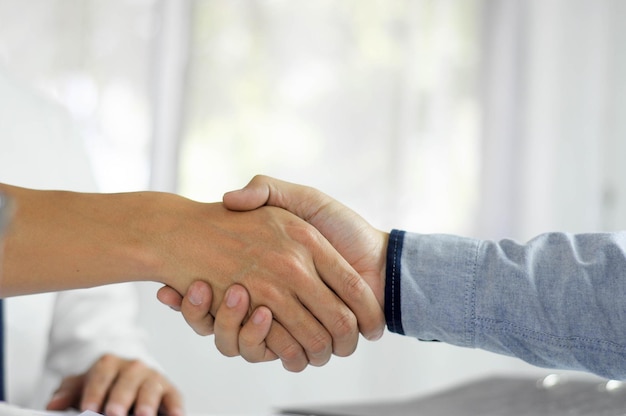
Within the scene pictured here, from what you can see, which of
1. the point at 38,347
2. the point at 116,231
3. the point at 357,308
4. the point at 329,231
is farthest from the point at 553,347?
the point at 38,347

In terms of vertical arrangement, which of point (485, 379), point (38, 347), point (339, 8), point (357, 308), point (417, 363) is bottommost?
point (417, 363)

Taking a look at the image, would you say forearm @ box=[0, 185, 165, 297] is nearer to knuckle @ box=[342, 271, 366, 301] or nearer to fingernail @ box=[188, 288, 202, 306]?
fingernail @ box=[188, 288, 202, 306]

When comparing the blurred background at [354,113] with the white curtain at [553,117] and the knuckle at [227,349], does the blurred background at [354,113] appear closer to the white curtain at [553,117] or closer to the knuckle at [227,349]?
the white curtain at [553,117]

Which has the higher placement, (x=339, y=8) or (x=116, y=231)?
(x=339, y=8)

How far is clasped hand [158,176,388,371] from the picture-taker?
1.20 meters

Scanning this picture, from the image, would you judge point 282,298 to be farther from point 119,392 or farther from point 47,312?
point 47,312

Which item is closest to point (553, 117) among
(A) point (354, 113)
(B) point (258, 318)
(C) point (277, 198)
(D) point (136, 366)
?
(A) point (354, 113)

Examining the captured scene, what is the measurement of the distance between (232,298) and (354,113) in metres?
1.64

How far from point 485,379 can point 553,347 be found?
304 mm

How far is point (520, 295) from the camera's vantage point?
1088mm

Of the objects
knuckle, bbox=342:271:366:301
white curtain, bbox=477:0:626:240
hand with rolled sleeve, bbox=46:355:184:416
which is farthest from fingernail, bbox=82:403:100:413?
white curtain, bbox=477:0:626:240

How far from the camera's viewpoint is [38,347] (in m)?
1.45

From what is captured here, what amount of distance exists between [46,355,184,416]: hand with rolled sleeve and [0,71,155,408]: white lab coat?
15cm

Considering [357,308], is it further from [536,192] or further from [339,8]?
[536,192]
